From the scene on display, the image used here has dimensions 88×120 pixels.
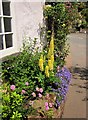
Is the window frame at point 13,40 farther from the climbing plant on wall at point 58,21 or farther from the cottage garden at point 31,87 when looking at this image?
the climbing plant on wall at point 58,21

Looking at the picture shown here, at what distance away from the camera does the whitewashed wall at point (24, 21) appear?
502 cm

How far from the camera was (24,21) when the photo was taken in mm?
5637

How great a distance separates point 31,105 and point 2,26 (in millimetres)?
1504

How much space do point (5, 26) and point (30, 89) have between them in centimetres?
125

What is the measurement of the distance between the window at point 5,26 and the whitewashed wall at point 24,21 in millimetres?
91

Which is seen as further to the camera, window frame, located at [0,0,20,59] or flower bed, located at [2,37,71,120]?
window frame, located at [0,0,20,59]

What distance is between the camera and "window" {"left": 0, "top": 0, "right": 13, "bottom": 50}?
180 inches

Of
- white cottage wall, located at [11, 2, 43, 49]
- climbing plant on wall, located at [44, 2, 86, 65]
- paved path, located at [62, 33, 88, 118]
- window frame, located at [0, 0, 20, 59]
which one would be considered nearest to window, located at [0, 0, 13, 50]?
window frame, located at [0, 0, 20, 59]

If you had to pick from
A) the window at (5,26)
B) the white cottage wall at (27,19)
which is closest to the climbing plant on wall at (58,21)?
the white cottage wall at (27,19)

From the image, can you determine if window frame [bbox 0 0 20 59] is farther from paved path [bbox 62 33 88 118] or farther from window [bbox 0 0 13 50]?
paved path [bbox 62 33 88 118]

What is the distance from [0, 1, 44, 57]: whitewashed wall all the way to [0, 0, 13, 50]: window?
91mm

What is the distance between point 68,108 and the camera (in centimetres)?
496

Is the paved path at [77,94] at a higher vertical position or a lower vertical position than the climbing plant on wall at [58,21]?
lower

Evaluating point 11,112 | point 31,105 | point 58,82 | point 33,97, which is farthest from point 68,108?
point 11,112
